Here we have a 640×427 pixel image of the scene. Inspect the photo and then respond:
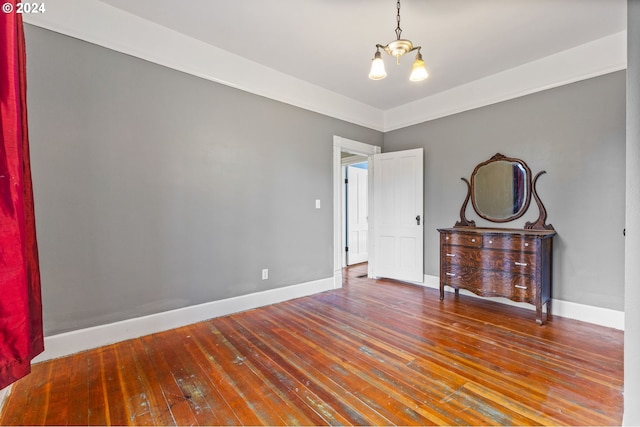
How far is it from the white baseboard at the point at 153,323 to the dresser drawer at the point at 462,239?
1.85 meters

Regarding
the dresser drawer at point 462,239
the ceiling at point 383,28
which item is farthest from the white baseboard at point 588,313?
the ceiling at point 383,28

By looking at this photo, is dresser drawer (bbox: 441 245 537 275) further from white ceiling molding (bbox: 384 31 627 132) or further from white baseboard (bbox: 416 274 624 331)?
white ceiling molding (bbox: 384 31 627 132)

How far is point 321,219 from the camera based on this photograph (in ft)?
13.2

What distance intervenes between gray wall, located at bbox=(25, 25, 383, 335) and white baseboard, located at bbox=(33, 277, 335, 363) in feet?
0.22

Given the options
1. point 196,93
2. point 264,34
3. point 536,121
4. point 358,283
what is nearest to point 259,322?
point 358,283

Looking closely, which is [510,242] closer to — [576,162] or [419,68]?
[576,162]

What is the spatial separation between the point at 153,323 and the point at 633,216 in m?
3.32

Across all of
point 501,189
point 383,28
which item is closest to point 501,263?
point 501,189

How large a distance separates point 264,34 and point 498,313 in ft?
12.2

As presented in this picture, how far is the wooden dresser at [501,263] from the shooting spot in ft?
9.61

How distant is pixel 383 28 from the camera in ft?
8.68

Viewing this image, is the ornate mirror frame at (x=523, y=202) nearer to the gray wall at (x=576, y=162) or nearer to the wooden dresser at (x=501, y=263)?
the gray wall at (x=576, y=162)

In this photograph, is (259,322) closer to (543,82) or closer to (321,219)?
(321,219)

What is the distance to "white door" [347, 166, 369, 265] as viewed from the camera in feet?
19.7
